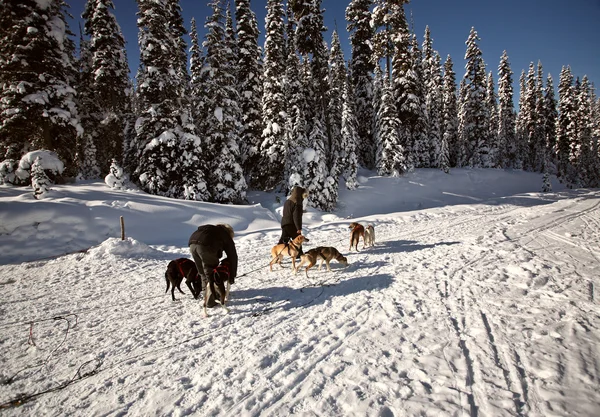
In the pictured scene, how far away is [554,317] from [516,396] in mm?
2383

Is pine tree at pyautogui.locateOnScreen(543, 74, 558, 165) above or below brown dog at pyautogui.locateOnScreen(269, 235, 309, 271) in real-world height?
above

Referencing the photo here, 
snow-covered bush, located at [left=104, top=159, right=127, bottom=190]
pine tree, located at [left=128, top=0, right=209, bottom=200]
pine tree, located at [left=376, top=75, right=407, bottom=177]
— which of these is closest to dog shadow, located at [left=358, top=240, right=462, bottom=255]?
pine tree, located at [left=128, top=0, right=209, bottom=200]

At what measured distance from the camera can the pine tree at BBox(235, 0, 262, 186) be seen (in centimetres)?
2200

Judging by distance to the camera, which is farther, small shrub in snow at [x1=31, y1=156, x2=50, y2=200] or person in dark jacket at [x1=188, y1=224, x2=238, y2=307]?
small shrub in snow at [x1=31, y1=156, x2=50, y2=200]

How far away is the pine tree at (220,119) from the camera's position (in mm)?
18297

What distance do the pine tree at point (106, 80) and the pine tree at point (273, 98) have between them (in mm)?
11368

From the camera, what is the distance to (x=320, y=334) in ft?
14.2

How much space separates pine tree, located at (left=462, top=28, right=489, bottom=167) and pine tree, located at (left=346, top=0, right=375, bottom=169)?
571 inches

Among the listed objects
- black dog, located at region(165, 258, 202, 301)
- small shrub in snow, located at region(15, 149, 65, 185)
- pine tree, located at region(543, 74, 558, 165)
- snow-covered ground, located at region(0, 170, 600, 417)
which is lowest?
snow-covered ground, located at region(0, 170, 600, 417)

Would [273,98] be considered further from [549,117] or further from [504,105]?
[549,117]

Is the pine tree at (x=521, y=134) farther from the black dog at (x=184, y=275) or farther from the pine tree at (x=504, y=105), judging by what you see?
the black dog at (x=184, y=275)

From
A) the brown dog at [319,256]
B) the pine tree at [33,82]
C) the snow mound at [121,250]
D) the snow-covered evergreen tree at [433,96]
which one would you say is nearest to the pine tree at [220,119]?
the pine tree at [33,82]

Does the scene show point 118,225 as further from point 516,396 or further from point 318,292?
point 516,396

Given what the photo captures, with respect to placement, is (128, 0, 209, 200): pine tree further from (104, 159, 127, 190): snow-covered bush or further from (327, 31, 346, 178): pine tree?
(327, 31, 346, 178): pine tree
